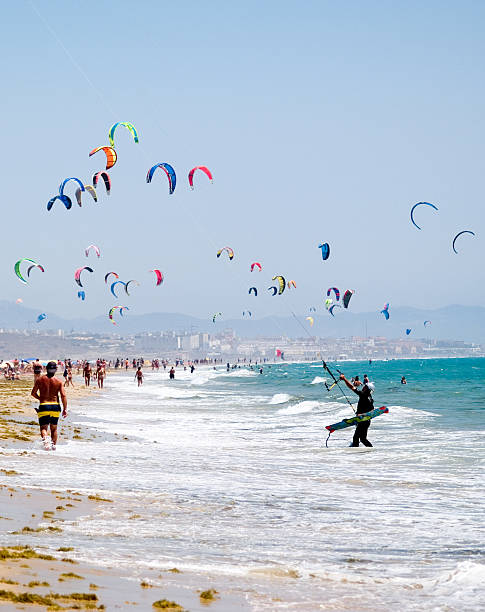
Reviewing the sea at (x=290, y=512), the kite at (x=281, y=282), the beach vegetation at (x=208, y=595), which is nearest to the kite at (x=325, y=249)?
the kite at (x=281, y=282)

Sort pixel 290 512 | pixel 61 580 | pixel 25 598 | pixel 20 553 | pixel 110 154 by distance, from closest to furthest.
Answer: pixel 25 598 → pixel 61 580 → pixel 20 553 → pixel 290 512 → pixel 110 154

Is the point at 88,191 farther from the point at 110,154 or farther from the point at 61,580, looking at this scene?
the point at 61,580

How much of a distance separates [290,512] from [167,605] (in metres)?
3.98

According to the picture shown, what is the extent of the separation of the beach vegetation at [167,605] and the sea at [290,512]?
1.72 ft

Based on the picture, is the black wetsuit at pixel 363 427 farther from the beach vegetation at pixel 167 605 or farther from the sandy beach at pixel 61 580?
the beach vegetation at pixel 167 605

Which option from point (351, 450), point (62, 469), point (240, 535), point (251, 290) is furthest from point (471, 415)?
point (251, 290)

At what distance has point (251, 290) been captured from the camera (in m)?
54.8

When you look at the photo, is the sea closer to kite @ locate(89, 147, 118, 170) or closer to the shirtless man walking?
the shirtless man walking

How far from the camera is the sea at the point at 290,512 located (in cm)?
597

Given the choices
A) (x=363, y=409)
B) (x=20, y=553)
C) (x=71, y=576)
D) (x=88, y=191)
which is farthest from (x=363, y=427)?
(x=88, y=191)

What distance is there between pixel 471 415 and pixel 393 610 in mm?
20394

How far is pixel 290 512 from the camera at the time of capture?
891 cm

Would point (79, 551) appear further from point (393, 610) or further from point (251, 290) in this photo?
point (251, 290)

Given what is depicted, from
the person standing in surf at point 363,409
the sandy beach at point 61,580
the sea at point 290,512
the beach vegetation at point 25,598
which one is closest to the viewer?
the beach vegetation at point 25,598
